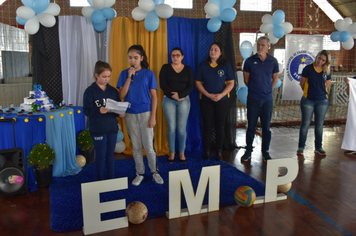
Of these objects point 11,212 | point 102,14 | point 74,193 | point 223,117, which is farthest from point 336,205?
point 102,14

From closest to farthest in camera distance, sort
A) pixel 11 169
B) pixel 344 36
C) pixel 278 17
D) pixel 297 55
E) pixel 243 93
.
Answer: pixel 11 169 < pixel 278 17 < pixel 243 93 < pixel 344 36 < pixel 297 55

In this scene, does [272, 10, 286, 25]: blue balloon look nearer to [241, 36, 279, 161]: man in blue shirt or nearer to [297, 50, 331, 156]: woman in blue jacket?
[297, 50, 331, 156]: woman in blue jacket

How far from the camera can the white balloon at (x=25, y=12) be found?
3.40 metres

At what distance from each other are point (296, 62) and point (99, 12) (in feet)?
12.2

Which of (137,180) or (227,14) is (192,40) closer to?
(227,14)

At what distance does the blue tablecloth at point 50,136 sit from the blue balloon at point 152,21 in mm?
1461

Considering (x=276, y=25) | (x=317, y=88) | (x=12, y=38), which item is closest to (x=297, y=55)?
(x=276, y=25)

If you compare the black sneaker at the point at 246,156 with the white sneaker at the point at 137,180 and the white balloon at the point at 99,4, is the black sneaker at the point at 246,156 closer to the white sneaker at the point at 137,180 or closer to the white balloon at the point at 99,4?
the white sneaker at the point at 137,180

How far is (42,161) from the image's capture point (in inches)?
115

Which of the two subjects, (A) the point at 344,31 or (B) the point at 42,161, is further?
(A) the point at 344,31

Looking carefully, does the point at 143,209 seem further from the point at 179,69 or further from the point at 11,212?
the point at 179,69

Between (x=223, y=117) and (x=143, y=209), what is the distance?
180 centimetres

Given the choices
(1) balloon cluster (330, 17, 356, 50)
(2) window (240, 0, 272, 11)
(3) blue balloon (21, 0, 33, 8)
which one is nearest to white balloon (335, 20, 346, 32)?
(1) balloon cluster (330, 17, 356, 50)

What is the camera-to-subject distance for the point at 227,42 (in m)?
4.23
